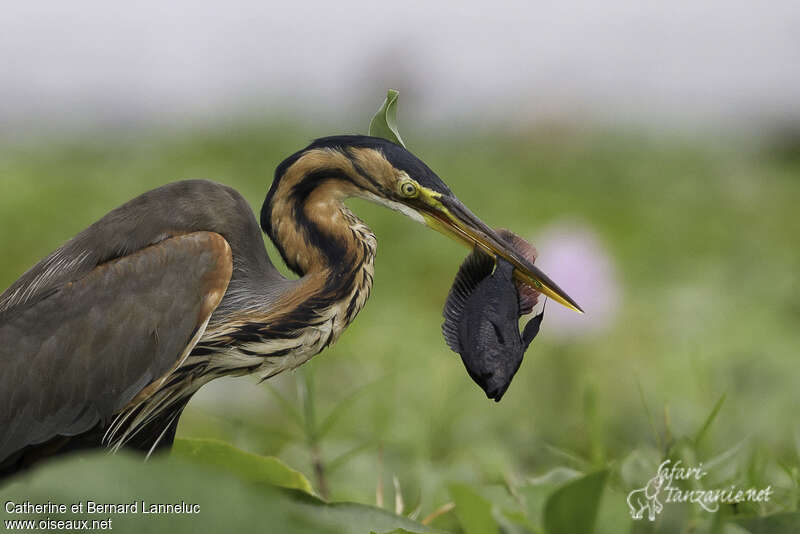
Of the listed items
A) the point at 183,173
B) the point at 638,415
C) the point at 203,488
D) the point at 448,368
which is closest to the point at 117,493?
the point at 203,488

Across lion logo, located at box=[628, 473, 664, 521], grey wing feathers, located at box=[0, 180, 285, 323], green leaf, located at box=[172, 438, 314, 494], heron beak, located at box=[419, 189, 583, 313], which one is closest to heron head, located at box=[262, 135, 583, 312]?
heron beak, located at box=[419, 189, 583, 313]

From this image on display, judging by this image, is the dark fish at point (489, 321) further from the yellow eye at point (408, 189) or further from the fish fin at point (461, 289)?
the yellow eye at point (408, 189)

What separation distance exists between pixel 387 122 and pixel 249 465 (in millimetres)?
516

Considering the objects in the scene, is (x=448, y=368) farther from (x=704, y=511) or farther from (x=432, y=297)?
(x=704, y=511)

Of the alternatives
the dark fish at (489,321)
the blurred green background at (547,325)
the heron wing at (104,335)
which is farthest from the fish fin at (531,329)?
the heron wing at (104,335)

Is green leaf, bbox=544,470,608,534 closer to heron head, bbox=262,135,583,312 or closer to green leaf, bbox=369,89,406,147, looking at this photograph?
heron head, bbox=262,135,583,312

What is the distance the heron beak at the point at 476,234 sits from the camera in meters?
1.34

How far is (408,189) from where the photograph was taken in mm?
1357

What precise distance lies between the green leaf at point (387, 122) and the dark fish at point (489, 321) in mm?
208

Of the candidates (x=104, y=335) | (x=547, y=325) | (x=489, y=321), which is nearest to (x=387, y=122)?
(x=489, y=321)

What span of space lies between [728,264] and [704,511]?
284cm

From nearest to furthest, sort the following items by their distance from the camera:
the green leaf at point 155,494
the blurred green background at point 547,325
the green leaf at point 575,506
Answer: the green leaf at point 155,494, the green leaf at point 575,506, the blurred green background at point 547,325

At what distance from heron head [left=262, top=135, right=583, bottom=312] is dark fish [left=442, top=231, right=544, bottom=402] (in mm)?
23

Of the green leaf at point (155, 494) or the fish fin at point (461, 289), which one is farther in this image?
the fish fin at point (461, 289)
